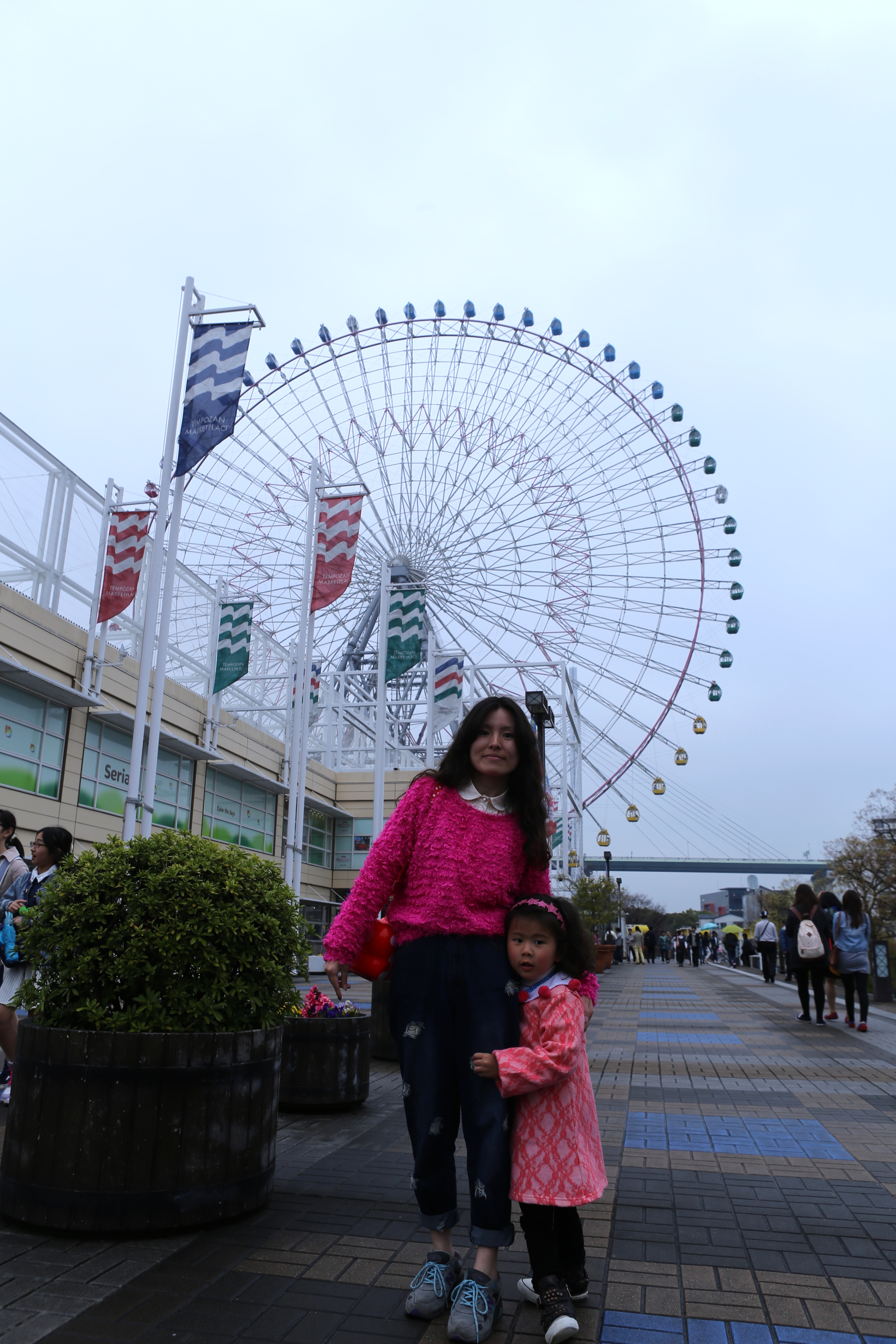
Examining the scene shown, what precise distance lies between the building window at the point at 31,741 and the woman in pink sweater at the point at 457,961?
58.5 ft

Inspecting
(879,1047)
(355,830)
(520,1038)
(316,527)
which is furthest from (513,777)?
(355,830)

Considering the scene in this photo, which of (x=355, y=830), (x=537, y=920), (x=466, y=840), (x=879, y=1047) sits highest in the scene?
(x=355, y=830)

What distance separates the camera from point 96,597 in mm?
21406

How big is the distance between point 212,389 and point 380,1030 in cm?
826

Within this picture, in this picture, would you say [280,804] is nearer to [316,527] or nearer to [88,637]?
[88,637]

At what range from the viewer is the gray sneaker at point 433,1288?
2801mm

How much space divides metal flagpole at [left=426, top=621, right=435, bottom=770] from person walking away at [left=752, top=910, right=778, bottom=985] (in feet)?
29.5

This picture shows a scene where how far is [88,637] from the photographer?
21484 mm

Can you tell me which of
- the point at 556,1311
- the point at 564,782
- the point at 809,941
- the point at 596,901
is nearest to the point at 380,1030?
the point at 809,941

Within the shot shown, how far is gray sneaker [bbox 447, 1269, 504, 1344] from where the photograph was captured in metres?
2.62

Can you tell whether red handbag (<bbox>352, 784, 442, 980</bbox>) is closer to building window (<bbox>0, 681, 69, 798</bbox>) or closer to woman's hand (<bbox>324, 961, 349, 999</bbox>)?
woman's hand (<bbox>324, 961, 349, 999</bbox>)

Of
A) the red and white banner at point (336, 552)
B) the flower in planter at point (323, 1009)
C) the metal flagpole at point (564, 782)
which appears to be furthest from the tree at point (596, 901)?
the flower in planter at point (323, 1009)

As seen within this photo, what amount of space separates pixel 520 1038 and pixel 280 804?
1282 inches

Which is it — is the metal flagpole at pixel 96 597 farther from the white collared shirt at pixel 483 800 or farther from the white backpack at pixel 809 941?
the white collared shirt at pixel 483 800
